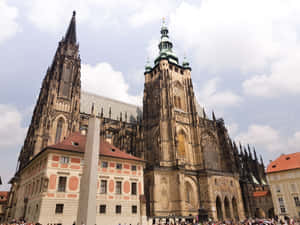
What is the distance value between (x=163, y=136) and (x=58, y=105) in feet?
62.9

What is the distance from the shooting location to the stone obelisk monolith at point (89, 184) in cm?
1367

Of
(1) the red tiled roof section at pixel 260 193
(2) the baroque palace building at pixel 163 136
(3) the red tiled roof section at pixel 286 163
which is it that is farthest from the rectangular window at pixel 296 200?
(1) the red tiled roof section at pixel 260 193

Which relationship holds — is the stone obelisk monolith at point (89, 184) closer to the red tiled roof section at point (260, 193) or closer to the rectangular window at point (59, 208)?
the rectangular window at point (59, 208)

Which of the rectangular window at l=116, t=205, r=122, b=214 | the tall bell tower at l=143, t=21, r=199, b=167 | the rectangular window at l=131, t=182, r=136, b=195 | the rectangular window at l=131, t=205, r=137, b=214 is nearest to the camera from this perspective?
the rectangular window at l=116, t=205, r=122, b=214

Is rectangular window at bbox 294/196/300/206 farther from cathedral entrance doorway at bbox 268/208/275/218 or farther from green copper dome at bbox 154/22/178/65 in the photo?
green copper dome at bbox 154/22/178/65

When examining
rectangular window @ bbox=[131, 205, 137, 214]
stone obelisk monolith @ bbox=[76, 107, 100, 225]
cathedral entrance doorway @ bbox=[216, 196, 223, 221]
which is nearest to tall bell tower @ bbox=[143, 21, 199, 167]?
cathedral entrance doorway @ bbox=[216, 196, 223, 221]

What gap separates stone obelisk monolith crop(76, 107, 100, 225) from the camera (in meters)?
13.7

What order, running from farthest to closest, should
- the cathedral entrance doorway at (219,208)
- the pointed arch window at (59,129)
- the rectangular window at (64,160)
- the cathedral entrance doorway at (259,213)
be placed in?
the cathedral entrance doorway at (259,213) → the cathedral entrance doorway at (219,208) → the pointed arch window at (59,129) → the rectangular window at (64,160)

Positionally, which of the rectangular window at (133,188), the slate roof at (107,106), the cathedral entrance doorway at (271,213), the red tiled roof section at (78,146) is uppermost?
the slate roof at (107,106)

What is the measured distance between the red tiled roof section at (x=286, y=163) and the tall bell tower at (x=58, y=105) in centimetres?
3483

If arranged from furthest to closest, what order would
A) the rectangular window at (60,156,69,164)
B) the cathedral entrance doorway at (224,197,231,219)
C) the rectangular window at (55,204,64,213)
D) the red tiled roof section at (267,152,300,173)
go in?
the cathedral entrance doorway at (224,197,231,219)
the red tiled roof section at (267,152,300,173)
the rectangular window at (60,156,69,164)
the rectangular window at (55,204,64,213)

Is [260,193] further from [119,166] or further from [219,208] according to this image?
[119,166]

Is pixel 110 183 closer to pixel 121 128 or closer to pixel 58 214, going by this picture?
pixel 58 214

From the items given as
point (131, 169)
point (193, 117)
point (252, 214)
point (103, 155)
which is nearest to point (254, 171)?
point (252, 214)
